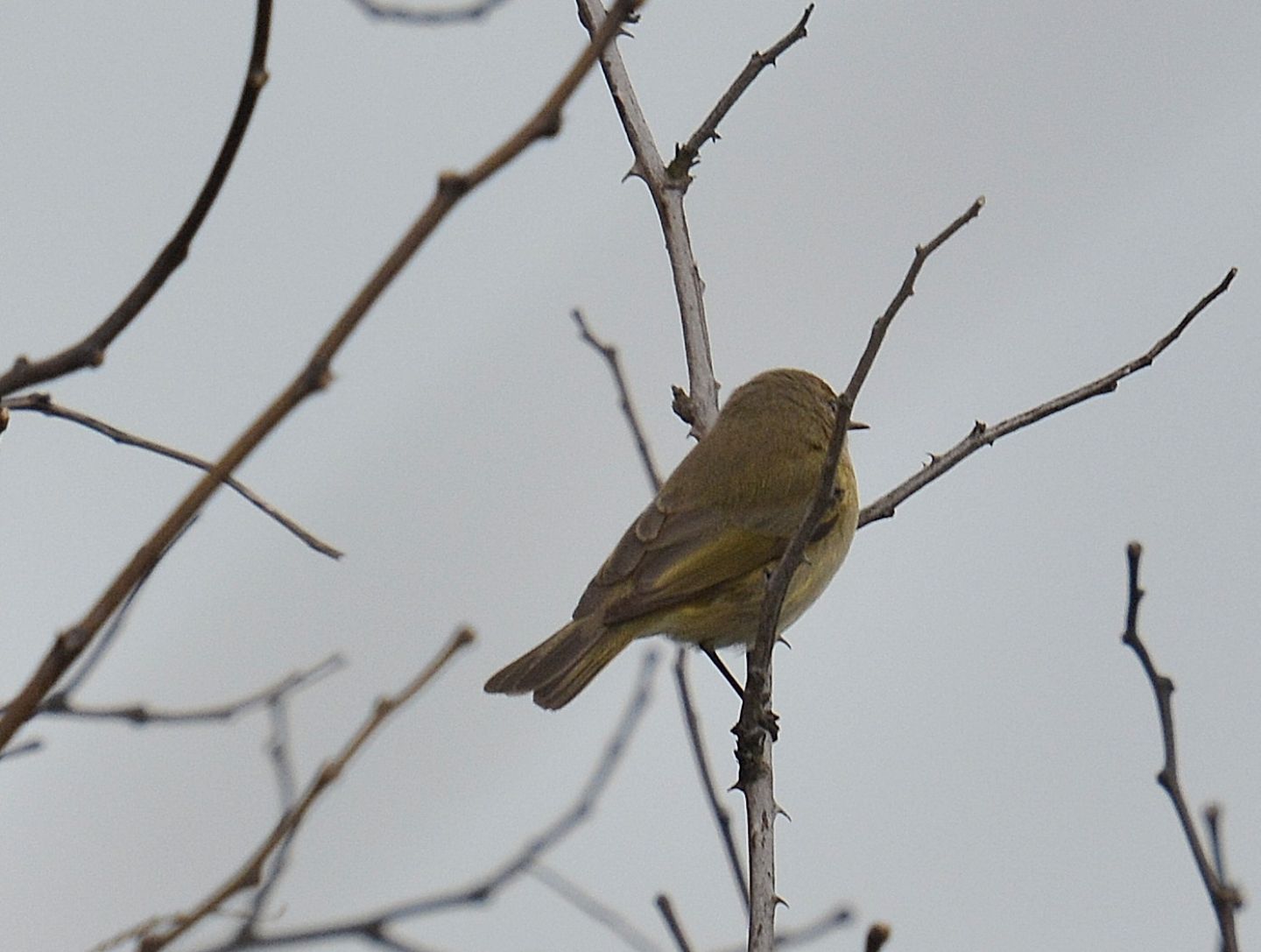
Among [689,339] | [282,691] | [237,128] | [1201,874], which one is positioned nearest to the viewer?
[237,128]

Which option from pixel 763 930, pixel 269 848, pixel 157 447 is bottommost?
pixel 269 848

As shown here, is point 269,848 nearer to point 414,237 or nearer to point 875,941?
point 875,941

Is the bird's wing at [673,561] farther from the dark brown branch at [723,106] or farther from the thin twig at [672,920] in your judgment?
the thin twig at [672,920]

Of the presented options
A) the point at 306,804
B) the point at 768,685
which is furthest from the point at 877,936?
the point at 768,685

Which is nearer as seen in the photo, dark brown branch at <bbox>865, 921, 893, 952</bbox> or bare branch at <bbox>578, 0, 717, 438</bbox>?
dark brown branch at <bbox>865, 921, 893, 952</bbox>

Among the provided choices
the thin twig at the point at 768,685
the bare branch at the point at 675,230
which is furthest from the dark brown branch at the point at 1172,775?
the bare branch at the point at 675,230

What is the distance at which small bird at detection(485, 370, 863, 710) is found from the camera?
5.16m

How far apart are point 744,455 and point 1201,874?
3.58m

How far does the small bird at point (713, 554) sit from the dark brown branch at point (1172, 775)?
8.86ft

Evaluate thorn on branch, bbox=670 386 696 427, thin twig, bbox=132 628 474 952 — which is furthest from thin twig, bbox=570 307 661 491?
thin twig, bbox=132 628 474 952

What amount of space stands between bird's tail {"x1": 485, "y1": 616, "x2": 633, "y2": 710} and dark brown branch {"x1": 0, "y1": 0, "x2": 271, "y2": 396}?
3.50 meters

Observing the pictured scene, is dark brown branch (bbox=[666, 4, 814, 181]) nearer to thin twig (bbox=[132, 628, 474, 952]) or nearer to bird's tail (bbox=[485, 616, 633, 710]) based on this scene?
bird's tail (bbox=[485, 616, 633, 710])

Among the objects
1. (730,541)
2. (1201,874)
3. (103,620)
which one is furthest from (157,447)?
(730,541)

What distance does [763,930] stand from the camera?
2738 mm
